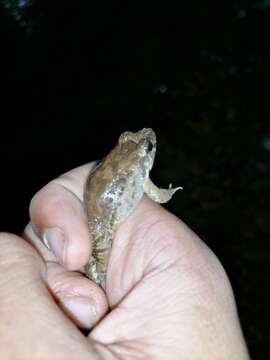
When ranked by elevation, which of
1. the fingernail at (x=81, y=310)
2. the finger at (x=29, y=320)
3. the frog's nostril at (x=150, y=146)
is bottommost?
the fingernail at (x=81, y=310)

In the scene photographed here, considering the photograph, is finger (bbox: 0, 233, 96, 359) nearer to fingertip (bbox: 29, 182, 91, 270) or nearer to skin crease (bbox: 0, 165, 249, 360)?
skin crease (bbox: 0, 165, 249, 360)

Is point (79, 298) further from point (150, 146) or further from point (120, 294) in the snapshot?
point (150, 146)

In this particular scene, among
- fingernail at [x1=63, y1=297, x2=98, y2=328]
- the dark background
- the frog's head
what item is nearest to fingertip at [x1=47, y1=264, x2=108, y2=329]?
fingernail at [x1=63, y1=297, x2=98, y2=328]

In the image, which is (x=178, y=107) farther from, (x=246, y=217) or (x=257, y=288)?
(x=257, y=288)

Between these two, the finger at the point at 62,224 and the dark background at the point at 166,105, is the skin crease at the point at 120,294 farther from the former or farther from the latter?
the dark background at the point at 166,105

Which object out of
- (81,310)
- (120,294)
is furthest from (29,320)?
(120,294)

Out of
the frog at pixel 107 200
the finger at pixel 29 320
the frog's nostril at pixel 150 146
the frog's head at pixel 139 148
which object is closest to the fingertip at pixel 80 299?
the frog at pixel 107 200

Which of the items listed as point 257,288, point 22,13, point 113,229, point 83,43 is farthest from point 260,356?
point 22,13
